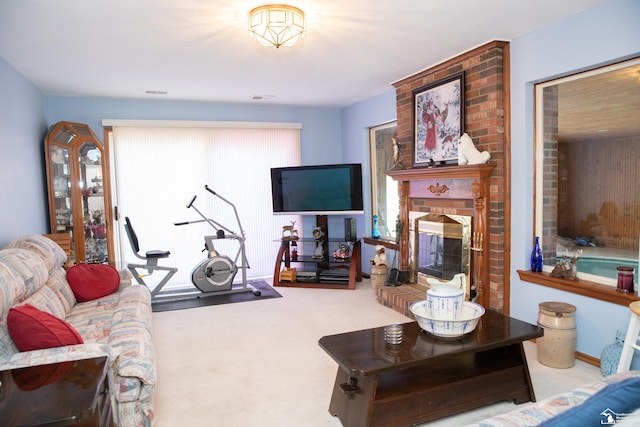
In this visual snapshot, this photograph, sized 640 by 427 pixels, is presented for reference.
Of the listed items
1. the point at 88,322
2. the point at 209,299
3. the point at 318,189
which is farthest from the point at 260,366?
the point at 318,189

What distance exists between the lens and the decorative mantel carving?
11.7 ft

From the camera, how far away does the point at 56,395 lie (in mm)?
1481

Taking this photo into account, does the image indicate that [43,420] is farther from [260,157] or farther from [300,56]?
[260,157]

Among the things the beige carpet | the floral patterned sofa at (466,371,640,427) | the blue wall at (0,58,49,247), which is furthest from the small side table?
the blue wall at (0,58,49,247)

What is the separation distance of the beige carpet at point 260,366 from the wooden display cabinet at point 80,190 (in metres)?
1.21

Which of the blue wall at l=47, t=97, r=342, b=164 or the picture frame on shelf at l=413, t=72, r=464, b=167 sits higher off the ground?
the blue wall at l=47, t=97, r=342, b=164

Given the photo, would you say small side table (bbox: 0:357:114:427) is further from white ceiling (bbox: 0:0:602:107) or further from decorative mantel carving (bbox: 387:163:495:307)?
decorative mantel carving (bbox: 387:163:495:307)

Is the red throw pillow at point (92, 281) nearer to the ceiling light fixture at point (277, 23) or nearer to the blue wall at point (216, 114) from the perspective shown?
the blue wall at point (216, 114)

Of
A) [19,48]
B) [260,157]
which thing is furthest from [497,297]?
[19,48]

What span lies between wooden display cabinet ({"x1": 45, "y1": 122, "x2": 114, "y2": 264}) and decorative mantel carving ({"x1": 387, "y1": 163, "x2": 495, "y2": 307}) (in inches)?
132

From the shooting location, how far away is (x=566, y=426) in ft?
2.61

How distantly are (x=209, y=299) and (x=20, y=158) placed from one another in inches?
91.0

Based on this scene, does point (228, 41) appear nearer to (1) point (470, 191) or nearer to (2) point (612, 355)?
(1) point (470, 191)

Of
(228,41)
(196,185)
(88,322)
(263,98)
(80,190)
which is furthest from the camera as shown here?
(196,185)
